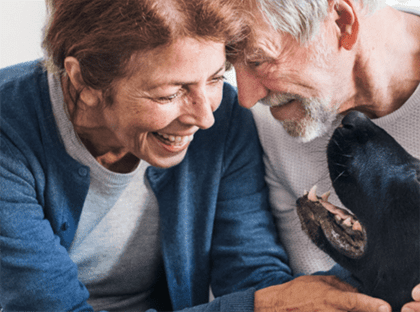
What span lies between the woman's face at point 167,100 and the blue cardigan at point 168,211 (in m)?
0.14

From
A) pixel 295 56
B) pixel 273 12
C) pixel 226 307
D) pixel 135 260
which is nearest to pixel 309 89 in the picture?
pixel 295 56

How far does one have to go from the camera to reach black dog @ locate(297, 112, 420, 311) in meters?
0.73

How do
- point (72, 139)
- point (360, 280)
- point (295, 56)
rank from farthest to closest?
point (72, 139) → point (295, 56) → point (360, 280)

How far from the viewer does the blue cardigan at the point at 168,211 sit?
939 millimetres

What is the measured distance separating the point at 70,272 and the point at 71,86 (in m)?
0.41

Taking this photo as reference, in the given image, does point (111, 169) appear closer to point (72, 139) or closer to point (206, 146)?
point (72, 139)

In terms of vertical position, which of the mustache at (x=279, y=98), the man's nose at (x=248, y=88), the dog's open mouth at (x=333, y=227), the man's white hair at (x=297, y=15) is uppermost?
the man's white hair at (x=297, y=15)

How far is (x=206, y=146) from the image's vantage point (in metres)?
1.14

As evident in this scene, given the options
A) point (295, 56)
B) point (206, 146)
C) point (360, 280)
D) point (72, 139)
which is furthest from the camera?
point (206, 146)

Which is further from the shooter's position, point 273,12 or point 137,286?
point 137,286

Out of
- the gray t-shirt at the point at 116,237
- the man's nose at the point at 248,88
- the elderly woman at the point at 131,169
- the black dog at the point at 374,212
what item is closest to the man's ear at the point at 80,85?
the elderly woman at the point at 131,169

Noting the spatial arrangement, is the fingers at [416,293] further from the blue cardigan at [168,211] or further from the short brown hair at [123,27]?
the short brown hair at [123,27]

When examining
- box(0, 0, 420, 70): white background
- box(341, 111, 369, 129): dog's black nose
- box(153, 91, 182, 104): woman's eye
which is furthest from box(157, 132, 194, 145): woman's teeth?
box(0, 0, 420, 70): white background

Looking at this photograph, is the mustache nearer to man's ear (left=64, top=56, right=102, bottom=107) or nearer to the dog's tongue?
the dog's tongue
